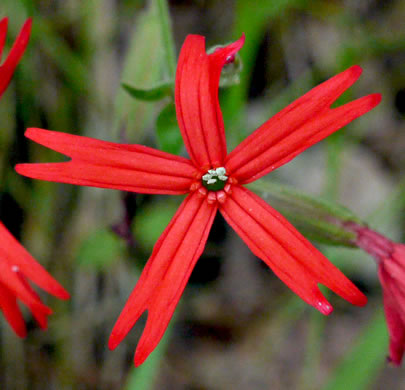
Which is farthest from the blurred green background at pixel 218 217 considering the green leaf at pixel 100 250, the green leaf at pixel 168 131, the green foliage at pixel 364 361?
the green leaf at pixel 168 131

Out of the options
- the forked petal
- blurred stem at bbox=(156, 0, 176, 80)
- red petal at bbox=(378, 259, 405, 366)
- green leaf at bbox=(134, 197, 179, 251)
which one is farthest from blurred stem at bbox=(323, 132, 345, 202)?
the forked petal

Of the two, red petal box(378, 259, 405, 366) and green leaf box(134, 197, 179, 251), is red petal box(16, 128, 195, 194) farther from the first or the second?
green leaf box(134, 197, 179, 251)

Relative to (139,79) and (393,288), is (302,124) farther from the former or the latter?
(139,79)

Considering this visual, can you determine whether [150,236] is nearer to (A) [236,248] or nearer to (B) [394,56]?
(A) [236,248]

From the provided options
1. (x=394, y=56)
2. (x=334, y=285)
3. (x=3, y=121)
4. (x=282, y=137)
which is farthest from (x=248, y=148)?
(x=394, y=56)

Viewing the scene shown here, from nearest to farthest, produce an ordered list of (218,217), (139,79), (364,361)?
(139,79)
(364,361)
(218,217)

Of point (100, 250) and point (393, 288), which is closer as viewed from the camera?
point (393, 288)

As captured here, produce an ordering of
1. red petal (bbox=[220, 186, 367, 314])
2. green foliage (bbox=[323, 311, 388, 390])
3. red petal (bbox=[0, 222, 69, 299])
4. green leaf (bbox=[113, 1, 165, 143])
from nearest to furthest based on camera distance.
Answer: red petal (bbox=[220, 186, 367, 314]) → red petal (bbox=[0, 222, 69, 299]) → green leaf (bbox=[113, 1, 165, 143]) → green foliage (bbox=[323, 311, 388, 390])

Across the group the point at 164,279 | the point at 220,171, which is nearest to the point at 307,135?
the point at 220,171
